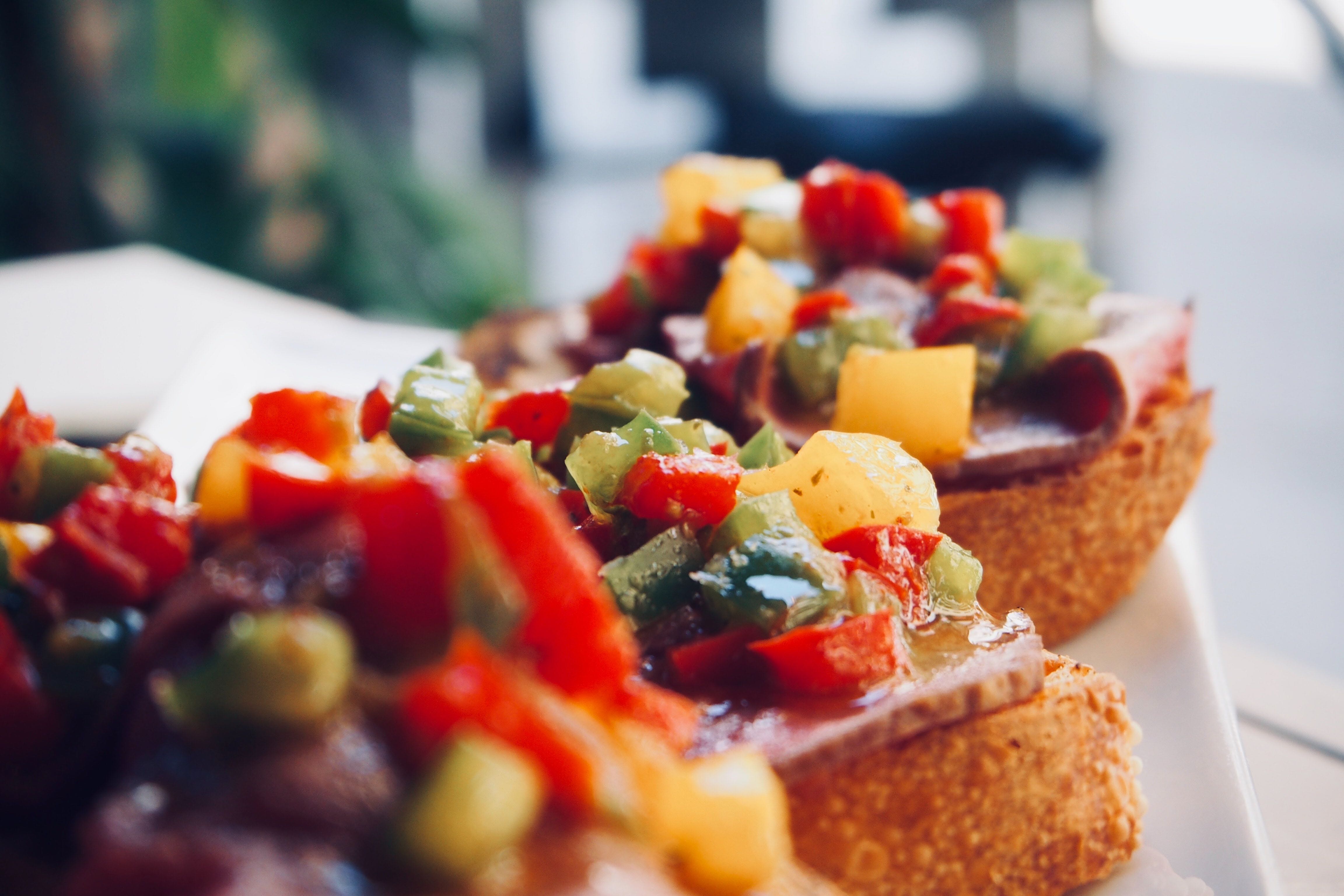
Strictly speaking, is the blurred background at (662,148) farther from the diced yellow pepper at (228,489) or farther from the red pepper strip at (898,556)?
the diced yellow pepper at (228,489)

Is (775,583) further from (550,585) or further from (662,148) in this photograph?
(662,148)

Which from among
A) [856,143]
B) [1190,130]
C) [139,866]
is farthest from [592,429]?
[1190,130]

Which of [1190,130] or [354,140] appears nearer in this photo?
[354,140]

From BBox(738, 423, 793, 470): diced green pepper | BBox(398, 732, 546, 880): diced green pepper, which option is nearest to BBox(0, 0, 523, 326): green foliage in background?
BBox(738, 423, 793, 470): diced green pepper

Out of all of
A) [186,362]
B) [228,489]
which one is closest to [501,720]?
[228,489]

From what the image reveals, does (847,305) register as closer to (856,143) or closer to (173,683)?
(173,683)

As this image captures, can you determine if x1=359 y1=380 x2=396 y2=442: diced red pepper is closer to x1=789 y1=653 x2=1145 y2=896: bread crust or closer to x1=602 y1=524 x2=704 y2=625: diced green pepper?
x1=602 y1=524 x2=704 y2=625: diced green pepper
